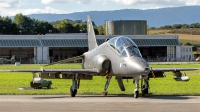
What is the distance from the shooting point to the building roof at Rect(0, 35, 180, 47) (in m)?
124

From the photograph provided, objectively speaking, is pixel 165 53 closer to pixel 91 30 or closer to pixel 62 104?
pixel 91 30

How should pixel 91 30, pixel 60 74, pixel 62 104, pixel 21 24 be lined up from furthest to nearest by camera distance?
1. pixel 21 24
2. pixel 91 30
3. pixel 60 74
4. pixel 62 104

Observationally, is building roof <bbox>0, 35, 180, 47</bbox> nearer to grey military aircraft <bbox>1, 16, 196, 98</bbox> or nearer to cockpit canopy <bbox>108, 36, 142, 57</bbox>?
grey military aircraft <bbox>1, 16, 196, 98</bbox>

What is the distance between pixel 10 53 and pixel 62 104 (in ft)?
394

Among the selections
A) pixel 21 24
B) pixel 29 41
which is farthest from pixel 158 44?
pixel 21 24

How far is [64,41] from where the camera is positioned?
12688 centimetres

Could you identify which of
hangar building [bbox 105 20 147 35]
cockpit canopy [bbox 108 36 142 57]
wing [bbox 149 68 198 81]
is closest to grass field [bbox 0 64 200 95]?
wing [bbox 149 68 198 81]

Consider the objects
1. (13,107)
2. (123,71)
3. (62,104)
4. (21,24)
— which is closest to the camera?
(13,107)

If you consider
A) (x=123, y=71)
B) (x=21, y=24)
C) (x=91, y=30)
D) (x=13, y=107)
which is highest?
(x=21, y=24)

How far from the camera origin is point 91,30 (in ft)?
94.5

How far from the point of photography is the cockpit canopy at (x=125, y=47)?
22297mm

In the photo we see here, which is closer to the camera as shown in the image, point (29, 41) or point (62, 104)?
point (62, 104)

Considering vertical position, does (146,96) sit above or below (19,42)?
below

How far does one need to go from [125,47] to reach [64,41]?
104880mm
